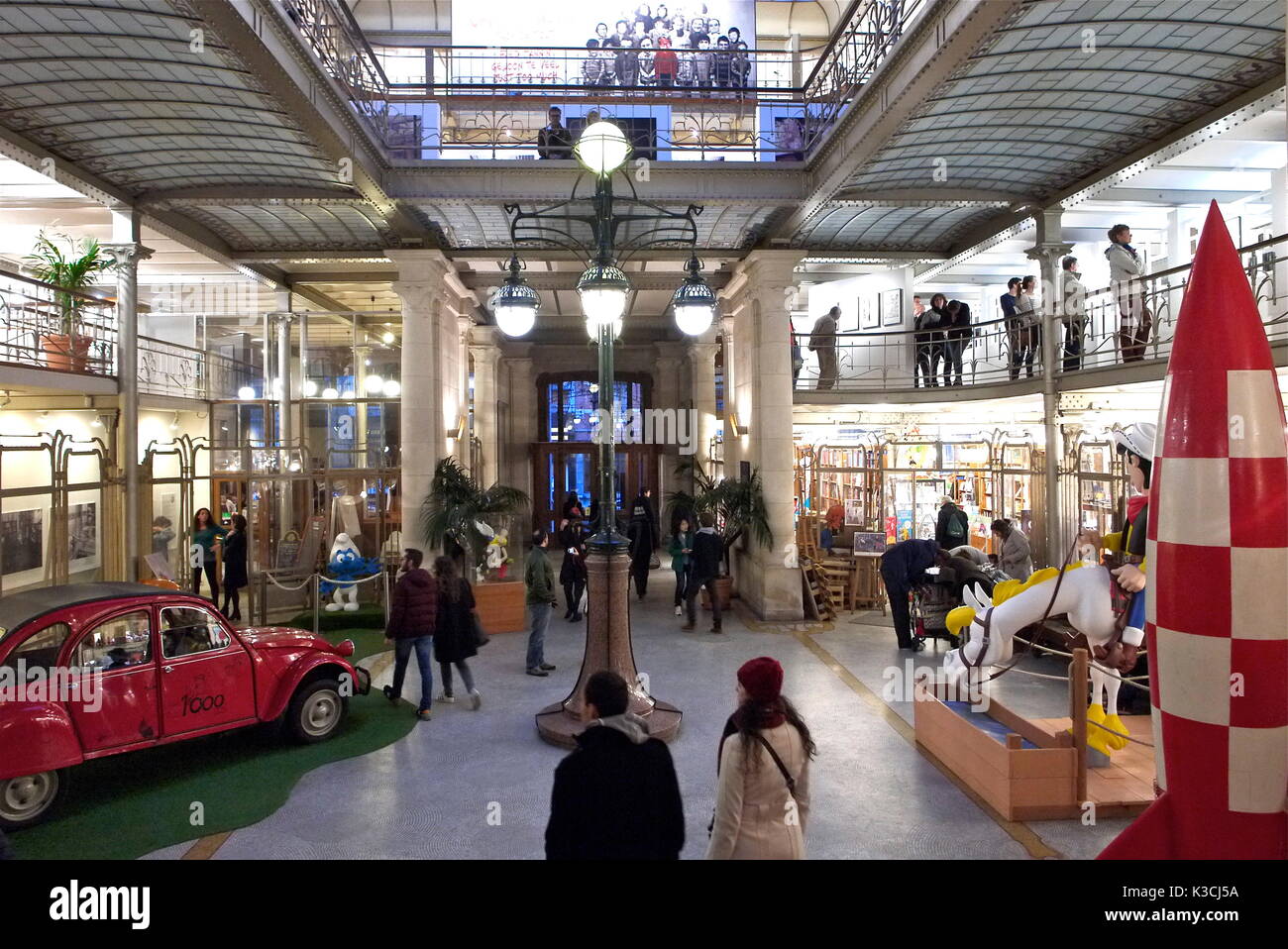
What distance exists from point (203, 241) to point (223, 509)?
5597 millimetres

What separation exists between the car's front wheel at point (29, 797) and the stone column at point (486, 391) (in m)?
13.7

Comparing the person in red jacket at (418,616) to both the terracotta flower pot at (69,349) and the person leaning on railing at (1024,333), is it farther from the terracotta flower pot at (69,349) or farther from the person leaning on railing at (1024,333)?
the person leaning on railing at (1024,333)

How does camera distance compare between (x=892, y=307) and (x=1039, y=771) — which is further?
(x=892, y=307)

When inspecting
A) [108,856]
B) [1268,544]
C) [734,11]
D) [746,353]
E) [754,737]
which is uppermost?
[734,11]

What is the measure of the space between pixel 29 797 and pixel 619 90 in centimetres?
902

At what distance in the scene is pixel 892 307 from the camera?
1489cm

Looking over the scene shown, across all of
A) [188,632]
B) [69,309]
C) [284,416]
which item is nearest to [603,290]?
[188,632]

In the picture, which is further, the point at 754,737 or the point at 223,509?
the point at 223,509

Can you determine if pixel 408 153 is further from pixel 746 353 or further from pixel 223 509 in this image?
pixel 223 509

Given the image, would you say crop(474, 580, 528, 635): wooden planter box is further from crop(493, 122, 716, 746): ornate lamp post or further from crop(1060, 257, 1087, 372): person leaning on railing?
crop(1060, 257, 1087, 372): person leaning on railing

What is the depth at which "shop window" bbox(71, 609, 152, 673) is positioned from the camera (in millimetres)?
5266

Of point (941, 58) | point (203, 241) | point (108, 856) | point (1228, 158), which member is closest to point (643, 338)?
point (203, 241)

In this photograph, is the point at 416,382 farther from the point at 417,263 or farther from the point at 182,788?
the point at 182,788

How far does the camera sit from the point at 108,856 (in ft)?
15.0
